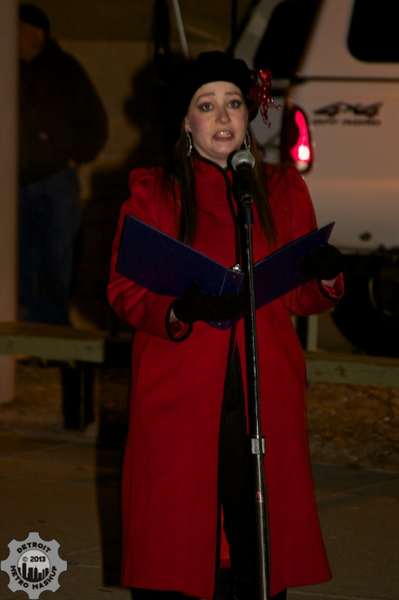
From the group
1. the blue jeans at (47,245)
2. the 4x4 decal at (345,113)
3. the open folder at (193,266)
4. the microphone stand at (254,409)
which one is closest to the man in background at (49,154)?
the blue jeans at (47,245)

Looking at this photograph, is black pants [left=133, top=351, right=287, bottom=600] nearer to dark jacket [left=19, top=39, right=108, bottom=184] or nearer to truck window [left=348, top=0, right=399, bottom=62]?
truck window [left=348, top=0, right=399, bottom=62]

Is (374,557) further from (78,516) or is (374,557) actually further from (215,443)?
(215,443)

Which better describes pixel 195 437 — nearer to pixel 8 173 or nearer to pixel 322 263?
pixel 322 263

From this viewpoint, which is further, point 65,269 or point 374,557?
point 65,269

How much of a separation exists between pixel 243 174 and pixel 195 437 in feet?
2.38

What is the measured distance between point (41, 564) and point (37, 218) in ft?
15.9

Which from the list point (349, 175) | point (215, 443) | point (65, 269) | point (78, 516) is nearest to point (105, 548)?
point (78, 516)

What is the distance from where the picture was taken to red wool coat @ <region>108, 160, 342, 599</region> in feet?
12.4

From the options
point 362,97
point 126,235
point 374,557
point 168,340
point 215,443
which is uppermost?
point 362,97

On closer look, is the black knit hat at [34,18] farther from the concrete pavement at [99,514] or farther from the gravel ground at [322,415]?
the concrete pavement at [99,514]

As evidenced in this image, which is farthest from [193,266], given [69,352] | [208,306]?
[69,352]

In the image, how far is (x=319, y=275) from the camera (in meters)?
3.61

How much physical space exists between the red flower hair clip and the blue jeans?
5.72 meters

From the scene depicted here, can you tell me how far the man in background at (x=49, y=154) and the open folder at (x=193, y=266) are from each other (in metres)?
5.95
